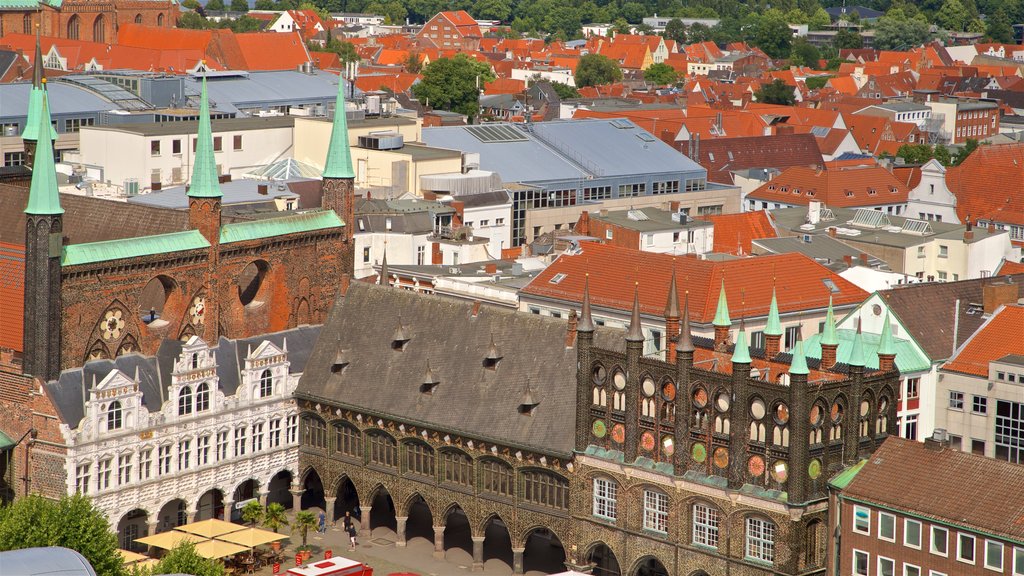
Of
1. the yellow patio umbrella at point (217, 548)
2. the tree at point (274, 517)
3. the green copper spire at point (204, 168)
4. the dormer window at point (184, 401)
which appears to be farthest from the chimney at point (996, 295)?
the dormer window at point (184, 401)

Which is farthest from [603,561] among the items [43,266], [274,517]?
[43,266]

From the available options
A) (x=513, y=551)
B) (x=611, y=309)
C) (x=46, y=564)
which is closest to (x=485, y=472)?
(x=513, y=551)

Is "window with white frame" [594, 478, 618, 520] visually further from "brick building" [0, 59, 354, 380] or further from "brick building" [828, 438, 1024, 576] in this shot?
"brick building" [0, 59, 354, 380]

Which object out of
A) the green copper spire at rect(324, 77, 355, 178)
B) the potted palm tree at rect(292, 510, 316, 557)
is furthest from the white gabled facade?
the green copper spire at rect(324, 77, 355, 178)

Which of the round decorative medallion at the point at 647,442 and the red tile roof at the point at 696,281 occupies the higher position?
the red tile roof at the point at 696,281

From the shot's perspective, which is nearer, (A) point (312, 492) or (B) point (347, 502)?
(B) point (347, 502)

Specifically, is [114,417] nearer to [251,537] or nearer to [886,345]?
[251,537]

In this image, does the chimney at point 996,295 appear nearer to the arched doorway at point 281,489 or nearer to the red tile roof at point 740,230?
the red tile roof at point 740,230
